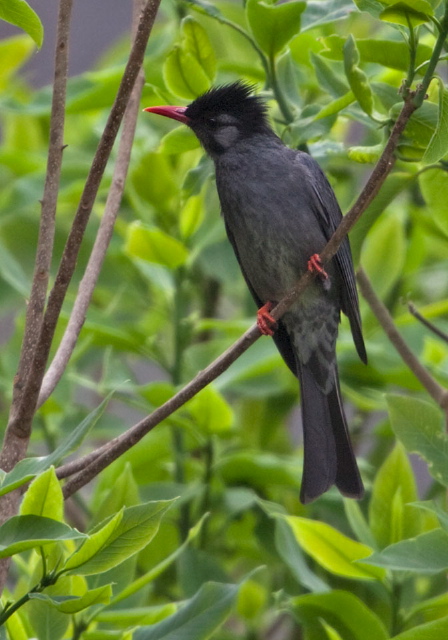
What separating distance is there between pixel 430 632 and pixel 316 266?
3.22 feet

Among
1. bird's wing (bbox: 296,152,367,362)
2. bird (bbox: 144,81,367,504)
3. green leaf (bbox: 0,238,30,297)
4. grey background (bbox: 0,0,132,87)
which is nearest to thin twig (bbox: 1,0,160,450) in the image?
green leaf (bbox: 0,238,30,297)

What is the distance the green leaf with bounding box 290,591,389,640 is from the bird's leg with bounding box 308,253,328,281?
0.79 metres

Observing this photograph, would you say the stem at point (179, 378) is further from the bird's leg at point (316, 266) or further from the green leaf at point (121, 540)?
the green leaf at point (121, 540)

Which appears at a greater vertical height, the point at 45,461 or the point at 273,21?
the point at 273,21

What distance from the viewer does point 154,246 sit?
2.91 metres

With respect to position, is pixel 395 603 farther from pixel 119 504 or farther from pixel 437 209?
pixel 437 209

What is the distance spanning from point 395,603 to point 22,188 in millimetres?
1819

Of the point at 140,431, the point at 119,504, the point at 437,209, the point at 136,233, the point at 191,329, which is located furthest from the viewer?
the point at 191,329

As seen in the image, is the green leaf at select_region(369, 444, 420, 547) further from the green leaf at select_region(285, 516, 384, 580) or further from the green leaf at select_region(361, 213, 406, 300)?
the green leaf at select_region(361, 213, 406, 300)

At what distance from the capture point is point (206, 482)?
2.99m

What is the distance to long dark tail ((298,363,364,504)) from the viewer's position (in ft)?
8.64

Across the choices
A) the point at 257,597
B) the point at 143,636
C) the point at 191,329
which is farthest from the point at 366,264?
the point at 143,636

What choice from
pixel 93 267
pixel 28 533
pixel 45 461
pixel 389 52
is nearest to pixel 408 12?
pixel 389 52

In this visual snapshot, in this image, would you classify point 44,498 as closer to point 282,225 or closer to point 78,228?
point 78,228
